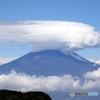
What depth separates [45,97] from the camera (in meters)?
28.1

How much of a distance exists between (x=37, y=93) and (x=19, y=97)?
1.87 m

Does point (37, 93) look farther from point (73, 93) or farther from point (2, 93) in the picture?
point (73, 93)

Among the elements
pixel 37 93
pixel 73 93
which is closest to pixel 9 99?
pixel 37 93

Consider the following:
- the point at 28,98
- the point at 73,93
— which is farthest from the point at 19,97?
the point at 73,93

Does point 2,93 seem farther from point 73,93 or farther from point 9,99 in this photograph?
point 73,93

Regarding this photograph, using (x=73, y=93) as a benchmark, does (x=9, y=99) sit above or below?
below

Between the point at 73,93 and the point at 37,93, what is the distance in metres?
8.68

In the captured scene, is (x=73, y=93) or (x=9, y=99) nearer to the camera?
(x=9, y=99)

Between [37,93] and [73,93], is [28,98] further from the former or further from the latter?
[73,93]

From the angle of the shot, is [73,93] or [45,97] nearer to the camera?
[45,97]

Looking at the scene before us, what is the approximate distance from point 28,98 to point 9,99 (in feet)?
→ 5.12

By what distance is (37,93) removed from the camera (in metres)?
28.7

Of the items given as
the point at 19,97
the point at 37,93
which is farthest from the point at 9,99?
the point at 37,93

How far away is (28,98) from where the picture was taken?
2742 centimetres
